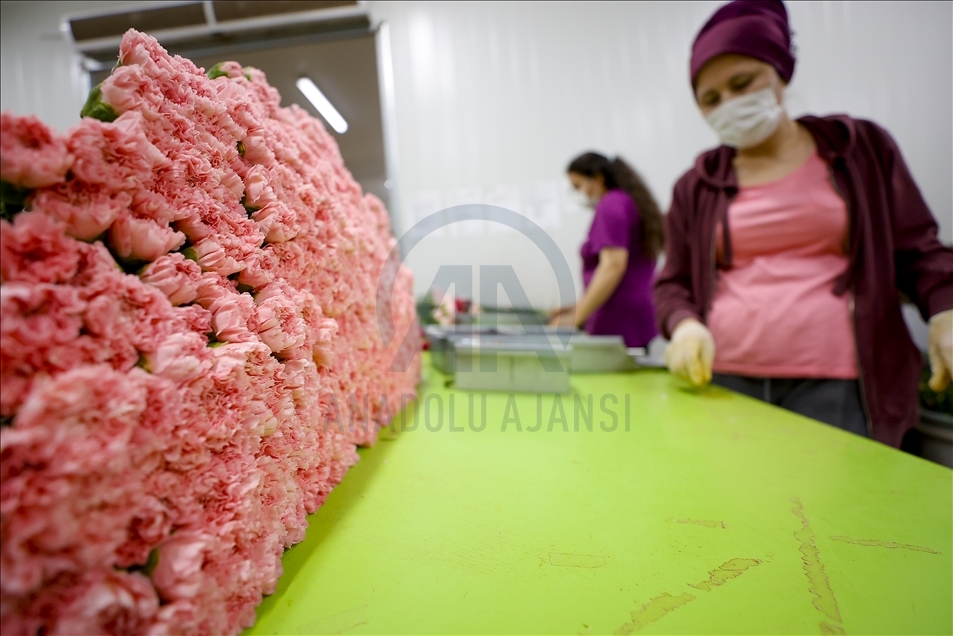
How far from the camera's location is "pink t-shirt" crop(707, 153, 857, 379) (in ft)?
3.30

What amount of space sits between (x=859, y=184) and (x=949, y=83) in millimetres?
1497

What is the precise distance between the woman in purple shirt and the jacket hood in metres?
0.59

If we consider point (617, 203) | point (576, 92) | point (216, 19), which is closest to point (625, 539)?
point (617, 203)

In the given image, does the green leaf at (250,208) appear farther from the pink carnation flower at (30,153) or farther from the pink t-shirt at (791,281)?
the pink t-shirt at (791,281)

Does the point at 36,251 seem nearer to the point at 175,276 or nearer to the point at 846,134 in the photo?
the point at 175,276

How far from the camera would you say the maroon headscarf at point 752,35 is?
1.02m

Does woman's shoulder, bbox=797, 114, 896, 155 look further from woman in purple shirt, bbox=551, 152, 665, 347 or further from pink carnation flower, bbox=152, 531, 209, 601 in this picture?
pink carnation flower, bbox=152, 531, 209, 601

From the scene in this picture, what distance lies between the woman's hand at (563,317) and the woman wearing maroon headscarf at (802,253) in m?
0.96

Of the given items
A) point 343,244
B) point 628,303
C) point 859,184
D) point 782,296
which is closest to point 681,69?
point 628,303

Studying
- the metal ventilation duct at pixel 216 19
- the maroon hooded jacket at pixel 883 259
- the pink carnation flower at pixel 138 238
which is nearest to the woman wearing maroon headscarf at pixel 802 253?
the maroon hooded jacket at pixel 883 259

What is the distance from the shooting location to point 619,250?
5.95 feet

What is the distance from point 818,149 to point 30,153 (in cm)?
145

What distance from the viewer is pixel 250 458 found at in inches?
13.6

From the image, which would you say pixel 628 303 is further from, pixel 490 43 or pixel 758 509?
pixel 490 43
